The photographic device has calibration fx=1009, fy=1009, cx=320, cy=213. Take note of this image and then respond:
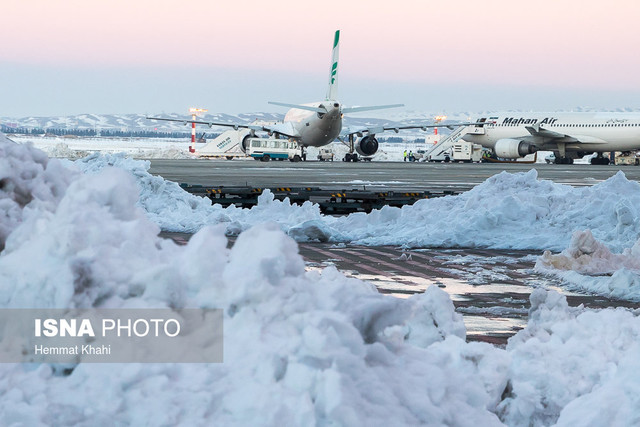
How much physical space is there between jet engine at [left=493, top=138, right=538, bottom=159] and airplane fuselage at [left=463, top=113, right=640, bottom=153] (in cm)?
144

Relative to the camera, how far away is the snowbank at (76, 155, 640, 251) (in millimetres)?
15180

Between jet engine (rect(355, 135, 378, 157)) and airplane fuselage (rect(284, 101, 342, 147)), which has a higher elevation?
airplane fuselage (rect(284, 101, 342, 147))

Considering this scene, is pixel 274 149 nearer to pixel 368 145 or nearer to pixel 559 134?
pixel 368 145

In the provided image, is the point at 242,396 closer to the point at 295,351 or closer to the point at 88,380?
the point at 295,351

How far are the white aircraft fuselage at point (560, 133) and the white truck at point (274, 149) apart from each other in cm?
1218

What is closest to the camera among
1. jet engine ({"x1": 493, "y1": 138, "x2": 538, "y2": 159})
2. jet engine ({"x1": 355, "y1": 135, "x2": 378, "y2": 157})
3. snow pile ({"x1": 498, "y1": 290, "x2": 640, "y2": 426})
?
snow pile ({"x1": 498, "y1": 290, "x2": 640, "y2": 426})

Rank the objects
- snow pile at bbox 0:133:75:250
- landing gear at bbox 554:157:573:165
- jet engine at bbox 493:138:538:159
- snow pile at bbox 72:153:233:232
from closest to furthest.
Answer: snow pile at bbox 0:133:75:250 < snow pile at bbox 72:153:233:232 < jet engine at bbox 493:138:538:159 < landing gear at bbox 554:157:573:165

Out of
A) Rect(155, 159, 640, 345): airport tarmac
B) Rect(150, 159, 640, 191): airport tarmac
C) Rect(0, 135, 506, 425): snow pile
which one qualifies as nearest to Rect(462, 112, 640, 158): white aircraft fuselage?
Rect(150, 159, 640, 191): airport tarmac

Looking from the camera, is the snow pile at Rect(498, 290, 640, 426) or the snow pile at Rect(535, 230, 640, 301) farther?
the snow pile at Rect(535, 230, 640, 301)

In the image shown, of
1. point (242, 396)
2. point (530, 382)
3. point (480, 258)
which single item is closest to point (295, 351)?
point (242, 396)

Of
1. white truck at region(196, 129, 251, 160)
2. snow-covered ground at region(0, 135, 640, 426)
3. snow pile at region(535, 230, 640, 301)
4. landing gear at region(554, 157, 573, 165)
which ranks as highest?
snow-covered ground at region(0, 135, 640, 426)

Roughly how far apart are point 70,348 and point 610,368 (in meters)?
3.03

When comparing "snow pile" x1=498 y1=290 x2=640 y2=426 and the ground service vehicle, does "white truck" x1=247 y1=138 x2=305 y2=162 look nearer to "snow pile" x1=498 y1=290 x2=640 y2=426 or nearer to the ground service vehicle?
the ground service vehicle

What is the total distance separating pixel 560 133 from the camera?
69062 mm
